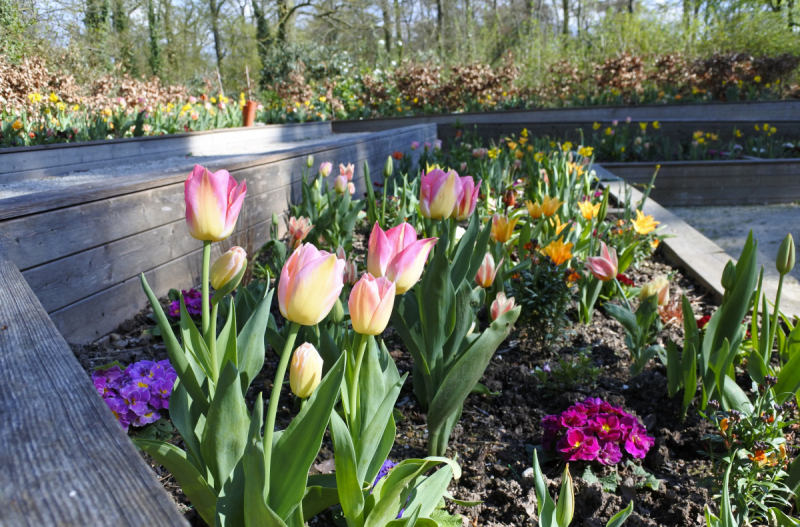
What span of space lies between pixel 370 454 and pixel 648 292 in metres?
1.16

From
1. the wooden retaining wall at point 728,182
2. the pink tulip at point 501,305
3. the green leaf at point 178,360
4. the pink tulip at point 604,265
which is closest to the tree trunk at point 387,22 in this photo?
the wooden retaining wall at point 728,182

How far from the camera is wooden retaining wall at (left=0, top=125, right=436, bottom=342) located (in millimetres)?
1741

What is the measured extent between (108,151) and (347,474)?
4823mm

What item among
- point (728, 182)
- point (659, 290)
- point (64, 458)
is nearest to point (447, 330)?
point (659, 290)

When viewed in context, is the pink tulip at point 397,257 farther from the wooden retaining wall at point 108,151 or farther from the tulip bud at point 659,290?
the wooden retaining wall at point 108,151

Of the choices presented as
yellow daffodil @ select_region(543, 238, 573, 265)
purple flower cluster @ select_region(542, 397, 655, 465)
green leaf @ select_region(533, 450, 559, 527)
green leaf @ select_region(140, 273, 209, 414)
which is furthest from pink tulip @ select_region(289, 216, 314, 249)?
green leaf @ select_region(533, 450, 559, 527)

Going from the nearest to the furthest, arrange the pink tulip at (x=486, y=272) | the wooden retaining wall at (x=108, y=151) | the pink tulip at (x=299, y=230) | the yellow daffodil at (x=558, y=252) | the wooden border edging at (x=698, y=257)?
1. the pink tulip at (x=486, y=272)
2. the yellow daffodil at (x=558, y=252)
3. the pink tulip at (x=299, y=230)
4. the wooden border edging at (x=698, y=257)
5. the wooden retaining wall at (x=108, y=151)

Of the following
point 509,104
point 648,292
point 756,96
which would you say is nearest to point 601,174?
point 648,292

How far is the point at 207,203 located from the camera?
30.8 inches

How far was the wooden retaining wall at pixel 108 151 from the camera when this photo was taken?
3859 mm

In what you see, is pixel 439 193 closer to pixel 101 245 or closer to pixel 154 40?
pixel 101 245

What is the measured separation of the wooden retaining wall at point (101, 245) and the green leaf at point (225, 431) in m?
1.16

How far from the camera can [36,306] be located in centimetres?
91

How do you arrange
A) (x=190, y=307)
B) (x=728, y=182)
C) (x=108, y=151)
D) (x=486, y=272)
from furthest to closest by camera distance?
(x=728, y=182)
(x=108, y=151)
(x=190, y=307)
(x=486, y=272)
